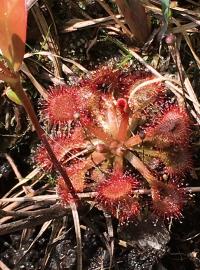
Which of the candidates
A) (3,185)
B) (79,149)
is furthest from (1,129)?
(79,149)

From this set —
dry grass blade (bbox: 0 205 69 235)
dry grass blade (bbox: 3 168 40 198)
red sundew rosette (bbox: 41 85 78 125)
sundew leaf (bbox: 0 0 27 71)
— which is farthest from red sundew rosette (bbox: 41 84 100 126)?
sundew leaf (bbox: 0 0 27 71)

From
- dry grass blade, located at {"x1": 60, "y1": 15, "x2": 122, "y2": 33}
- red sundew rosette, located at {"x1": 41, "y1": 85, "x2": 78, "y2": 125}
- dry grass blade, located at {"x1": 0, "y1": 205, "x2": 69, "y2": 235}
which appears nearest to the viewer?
dry grass blade, located at {"x1": 0, "y1": 205, "x2": 69, "y2": 235}

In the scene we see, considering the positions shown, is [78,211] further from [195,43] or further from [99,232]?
[195,43]

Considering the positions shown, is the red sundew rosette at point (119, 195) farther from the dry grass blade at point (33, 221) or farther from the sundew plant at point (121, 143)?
the dry grass blade at point (33, 221)

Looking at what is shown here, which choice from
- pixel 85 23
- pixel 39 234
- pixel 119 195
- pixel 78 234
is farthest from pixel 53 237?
pixel 85 23

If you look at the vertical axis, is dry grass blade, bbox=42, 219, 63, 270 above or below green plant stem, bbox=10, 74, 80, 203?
below

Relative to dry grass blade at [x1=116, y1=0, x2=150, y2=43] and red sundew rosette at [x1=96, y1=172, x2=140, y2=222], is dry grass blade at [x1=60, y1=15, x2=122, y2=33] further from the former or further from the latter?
red sundew rosette at [x1=96, y1=172, x2=140, y2=222]

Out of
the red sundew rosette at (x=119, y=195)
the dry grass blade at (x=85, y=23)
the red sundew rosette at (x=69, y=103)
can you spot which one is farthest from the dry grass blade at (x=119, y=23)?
the red sundew rosette at (x=119, y=195)
